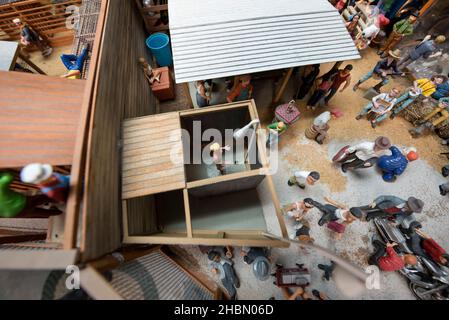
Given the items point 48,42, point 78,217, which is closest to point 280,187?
point 78,217

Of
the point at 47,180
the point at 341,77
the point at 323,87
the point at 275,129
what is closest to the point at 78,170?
the point at 47,180

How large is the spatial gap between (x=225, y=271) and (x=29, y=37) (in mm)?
9614

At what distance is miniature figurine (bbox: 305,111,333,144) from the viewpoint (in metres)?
5.64

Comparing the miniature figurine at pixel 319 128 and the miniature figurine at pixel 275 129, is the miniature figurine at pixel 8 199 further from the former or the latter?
the miniature figurine at pixel 319 128

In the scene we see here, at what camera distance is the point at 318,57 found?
16.4 ft

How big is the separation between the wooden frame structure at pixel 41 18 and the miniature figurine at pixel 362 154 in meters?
9.68

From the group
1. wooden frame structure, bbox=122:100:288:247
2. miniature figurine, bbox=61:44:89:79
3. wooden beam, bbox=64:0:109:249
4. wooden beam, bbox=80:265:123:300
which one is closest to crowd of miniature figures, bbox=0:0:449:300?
miniature figurine, bbox=61:44:89:79

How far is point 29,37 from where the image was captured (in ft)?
23.5

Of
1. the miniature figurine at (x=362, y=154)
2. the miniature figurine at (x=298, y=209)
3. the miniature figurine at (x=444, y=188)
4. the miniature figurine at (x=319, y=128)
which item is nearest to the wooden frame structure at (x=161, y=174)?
the miniature figurine at (x=298, y=209)

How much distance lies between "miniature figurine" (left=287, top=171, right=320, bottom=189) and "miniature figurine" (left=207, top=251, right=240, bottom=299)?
2.56 m

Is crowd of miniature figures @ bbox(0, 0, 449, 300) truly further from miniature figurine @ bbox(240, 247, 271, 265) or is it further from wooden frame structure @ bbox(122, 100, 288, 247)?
wooden frame structure @ bbox(122, 100, 288, 247)

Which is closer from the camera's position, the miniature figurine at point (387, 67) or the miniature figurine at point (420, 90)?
the miniature figurine at point (420, 90)

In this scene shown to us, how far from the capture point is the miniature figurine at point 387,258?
14.0ft

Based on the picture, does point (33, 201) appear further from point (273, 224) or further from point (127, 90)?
point (273, 224)
